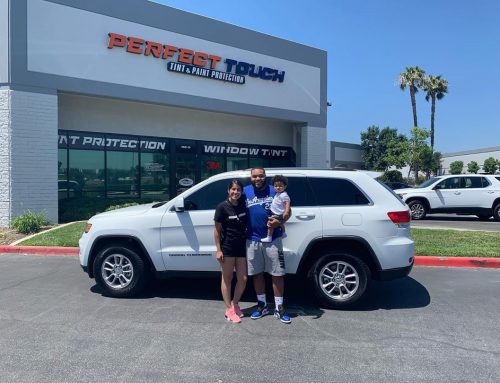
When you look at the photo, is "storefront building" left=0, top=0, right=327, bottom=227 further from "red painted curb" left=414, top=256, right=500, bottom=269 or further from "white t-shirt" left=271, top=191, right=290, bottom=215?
"red painted curb" left=414, top=256, right=500, bottom=269

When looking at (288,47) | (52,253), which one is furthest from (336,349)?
(288,47)

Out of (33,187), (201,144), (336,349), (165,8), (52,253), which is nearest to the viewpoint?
(336,349)

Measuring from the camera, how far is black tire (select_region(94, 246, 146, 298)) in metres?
6.33

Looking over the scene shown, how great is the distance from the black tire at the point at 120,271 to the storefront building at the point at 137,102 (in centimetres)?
810

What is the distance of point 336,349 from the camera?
15.0 ft

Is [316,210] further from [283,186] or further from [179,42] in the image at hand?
[179,42]

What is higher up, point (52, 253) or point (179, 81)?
point (179, 81)

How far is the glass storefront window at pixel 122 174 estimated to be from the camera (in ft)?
56.7

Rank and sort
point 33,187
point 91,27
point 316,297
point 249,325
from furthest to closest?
point 91,27
point 33,187
point 316,297
point 249,325

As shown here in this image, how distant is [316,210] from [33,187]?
407 inches

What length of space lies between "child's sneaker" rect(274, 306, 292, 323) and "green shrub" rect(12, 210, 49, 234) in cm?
890

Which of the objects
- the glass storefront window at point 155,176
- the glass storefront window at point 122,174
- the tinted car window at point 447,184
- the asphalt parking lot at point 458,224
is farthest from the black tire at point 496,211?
the glass storefront window at point 122,174

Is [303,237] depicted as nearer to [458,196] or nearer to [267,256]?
[267,256]

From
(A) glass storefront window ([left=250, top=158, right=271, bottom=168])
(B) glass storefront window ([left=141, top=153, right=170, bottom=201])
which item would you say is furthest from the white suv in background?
(B) glass storefront window ([left=141, top=153, right=170, bottom=201])
